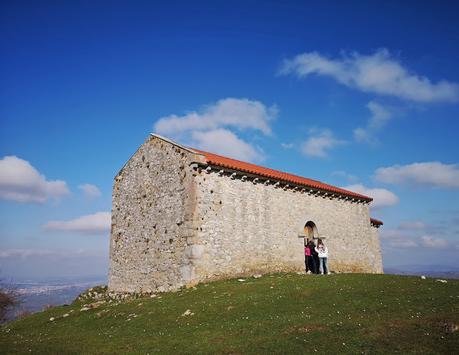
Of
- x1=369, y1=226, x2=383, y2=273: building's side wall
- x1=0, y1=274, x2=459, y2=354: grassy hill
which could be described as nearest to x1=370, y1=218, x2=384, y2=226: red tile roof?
x1=369, y1=226, x2=383, y2=273: building's side wall

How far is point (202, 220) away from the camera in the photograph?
64.0ft

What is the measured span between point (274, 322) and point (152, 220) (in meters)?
12.6

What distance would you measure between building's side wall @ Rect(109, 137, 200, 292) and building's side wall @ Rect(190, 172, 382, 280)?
1081 millimetres

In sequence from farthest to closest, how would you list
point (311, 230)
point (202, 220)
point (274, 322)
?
point (311, 230) < point (202, 220) < point (274, 322)

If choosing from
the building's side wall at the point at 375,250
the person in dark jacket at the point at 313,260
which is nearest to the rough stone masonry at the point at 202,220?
the person in dark jacket at the point at 313,260

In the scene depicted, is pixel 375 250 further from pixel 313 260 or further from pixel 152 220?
pixel 152 220

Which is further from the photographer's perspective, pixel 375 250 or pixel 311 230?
pixel 375 250

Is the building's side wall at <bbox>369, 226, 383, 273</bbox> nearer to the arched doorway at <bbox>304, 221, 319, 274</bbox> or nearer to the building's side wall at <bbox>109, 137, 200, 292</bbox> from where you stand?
the arched doorway at <bbox>304, 221, 319, 274</bbox>

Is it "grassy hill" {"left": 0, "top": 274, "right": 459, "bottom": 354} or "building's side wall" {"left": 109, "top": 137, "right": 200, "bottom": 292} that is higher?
"building's side wall" {"left": 109, "top": 137, "right": 200, "bottom": 292}

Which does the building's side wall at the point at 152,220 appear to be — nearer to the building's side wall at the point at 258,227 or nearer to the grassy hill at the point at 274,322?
the building's side wall at the point at 258,227

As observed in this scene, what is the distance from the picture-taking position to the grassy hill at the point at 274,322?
30.9 feet

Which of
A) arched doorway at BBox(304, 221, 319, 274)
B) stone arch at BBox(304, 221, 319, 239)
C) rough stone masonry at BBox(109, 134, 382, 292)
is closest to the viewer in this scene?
rough stone masonry at BBox(109, 134, 382, 292)

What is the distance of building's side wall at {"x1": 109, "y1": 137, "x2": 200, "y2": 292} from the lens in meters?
19.8

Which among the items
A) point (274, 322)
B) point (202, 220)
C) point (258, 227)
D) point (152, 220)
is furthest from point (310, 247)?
point (274, 322)
